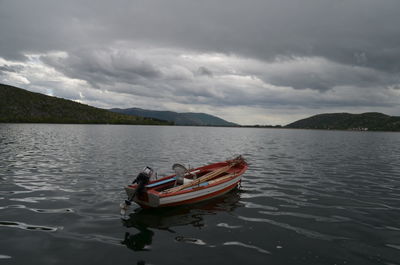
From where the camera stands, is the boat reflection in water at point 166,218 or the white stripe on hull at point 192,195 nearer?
the boat reflection in water at point 166,218

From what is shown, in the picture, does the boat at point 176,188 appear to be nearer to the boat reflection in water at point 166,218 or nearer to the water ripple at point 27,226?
the boat reflection in water at point 166,218

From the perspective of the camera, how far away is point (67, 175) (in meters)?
24.2

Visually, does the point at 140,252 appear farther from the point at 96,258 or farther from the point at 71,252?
the point at 71,252

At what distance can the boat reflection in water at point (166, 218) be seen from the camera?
1227cm

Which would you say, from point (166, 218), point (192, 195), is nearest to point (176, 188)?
point (192, 195)

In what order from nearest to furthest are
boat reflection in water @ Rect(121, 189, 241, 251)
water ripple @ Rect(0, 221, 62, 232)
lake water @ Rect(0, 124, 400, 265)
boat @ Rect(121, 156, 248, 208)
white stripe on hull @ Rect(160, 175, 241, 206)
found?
lake water @ Rect(0, 124, 400, 265) → boat reflection in water @ Rect(121, 189, 241, 251) → water ripple @ Rect(0, 221, 62, 232) → boat @ Rect(121, 156, 248, 208) → white stripe on hull @ Rect(160, 175, 241, 206)

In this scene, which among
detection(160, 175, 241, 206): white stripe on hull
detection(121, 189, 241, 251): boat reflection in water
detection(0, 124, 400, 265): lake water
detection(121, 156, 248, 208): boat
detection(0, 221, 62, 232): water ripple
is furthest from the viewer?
detection(160, 175, 241, 206): white stripe on hull

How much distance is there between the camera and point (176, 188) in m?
16.9

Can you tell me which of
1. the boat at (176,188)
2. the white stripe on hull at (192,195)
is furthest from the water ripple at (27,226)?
the white stripe on hull at (192,195)

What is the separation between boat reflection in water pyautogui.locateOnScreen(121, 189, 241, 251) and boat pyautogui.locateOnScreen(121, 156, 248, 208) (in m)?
0.50

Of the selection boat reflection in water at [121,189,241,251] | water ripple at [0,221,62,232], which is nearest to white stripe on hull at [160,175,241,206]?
boat reflection in water at [121,189,241,251]

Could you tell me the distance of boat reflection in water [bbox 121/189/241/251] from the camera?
12.3 m

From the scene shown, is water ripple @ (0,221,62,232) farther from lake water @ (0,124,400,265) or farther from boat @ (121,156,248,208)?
boat @ (121,156,248,208)

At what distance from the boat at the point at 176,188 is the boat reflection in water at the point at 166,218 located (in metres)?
0.50
